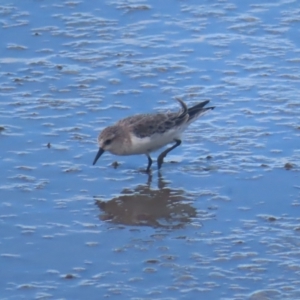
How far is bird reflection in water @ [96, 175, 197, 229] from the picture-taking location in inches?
338

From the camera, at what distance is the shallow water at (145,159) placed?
25.2ft

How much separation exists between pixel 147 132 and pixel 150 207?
107 centimetres

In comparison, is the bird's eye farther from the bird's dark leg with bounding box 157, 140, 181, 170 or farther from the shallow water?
the bird's dark leg with bounding box 157, 140, 181, 170

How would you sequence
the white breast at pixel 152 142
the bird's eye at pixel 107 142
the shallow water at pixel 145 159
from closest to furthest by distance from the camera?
the shallow water at pixel 145 159 < the bird's eye at pixel 107 142 < the white breast at pixel 152 142

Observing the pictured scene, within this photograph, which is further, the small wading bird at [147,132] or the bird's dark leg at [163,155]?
the bird's dark leg at [163,155]

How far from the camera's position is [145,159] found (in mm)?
10195

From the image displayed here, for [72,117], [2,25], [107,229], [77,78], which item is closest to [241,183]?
[107,229]

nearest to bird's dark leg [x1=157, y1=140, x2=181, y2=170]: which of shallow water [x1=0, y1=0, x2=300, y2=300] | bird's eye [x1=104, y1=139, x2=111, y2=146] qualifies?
shallow water [x1=0, y1=0, x2=300, y2=300]

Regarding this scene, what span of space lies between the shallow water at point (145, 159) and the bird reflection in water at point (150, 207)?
0.06ft

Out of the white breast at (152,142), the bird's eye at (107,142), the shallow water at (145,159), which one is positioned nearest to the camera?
the shallow water at (145,159)

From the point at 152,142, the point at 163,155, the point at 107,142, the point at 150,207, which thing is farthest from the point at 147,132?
the point at 150,207

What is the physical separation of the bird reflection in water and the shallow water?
0.02m

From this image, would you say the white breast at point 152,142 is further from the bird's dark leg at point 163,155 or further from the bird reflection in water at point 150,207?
the bird reflection in water at point 150,207

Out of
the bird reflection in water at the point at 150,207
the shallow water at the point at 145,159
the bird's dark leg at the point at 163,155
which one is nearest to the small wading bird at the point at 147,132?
the bird's dark leg at the point at 163,155
